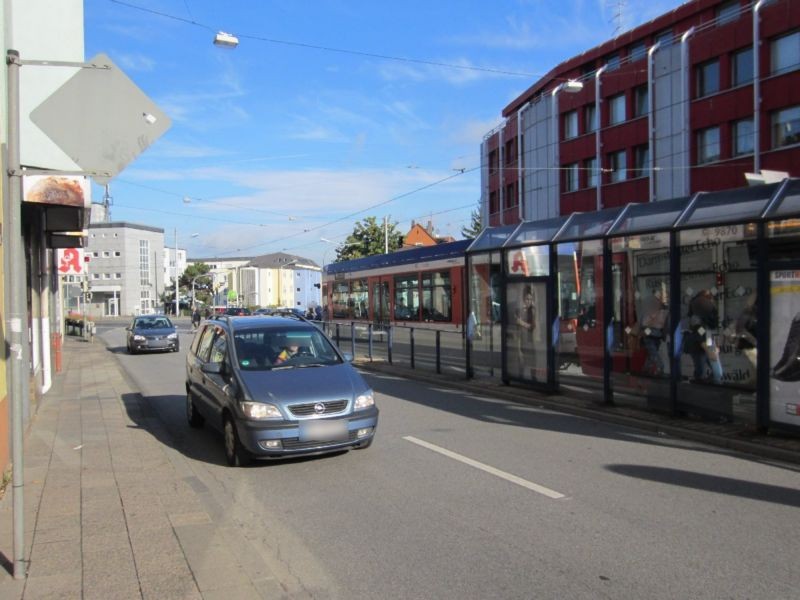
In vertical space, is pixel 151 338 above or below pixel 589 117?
below

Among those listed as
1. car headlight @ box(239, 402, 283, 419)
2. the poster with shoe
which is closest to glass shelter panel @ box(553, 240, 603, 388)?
the poster with shoe

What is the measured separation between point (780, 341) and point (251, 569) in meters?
6.32

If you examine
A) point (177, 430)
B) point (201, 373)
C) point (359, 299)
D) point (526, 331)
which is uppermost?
point (359, 299)

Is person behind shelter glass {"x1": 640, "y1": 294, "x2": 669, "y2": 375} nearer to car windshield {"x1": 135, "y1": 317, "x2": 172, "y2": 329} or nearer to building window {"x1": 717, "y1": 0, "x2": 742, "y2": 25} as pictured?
car windshield {"x1": 135, "y1": 317, "x2": 172, "y2": 329}

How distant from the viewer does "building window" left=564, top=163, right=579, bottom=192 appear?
39.5 m

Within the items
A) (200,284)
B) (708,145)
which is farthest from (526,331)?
(200,284)

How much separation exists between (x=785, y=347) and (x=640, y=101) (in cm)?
3038

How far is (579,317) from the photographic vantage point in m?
11.6

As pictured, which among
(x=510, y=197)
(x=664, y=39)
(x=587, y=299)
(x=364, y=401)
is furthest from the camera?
(x=510, y=197)

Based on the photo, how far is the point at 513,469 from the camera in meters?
7.04

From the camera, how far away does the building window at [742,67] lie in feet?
95.5

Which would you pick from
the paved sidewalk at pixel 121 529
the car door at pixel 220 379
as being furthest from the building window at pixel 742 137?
the paved sidewalk at pixel 121 529

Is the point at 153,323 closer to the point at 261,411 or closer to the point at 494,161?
the point at 261,411

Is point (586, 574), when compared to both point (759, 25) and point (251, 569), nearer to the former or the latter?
point (251, 569)
